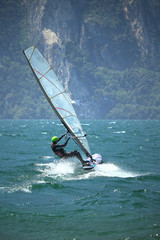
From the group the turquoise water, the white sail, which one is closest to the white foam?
the turquoise water

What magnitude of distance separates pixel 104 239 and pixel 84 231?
0.51m

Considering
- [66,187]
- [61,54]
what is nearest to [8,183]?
[66,187]

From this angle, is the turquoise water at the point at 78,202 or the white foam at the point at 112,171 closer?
the turquoise water at the point at 78,202

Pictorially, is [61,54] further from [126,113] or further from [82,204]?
[82,204]

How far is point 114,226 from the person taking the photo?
23.6ft

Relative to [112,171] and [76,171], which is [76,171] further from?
[112,171]

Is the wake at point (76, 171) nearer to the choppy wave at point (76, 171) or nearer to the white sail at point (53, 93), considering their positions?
the choppy wave at point (76, 171)

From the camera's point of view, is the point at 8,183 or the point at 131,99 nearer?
the point at 8,183

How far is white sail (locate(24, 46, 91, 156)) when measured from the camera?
12.9 meters

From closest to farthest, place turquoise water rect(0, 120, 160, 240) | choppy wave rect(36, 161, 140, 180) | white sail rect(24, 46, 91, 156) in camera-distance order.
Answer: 1. turquoise water rect(0, 120, 160, 240)
2. choppy wave rect(36, 161, 140, 180)
3. white sail rect(24, 46, 91, 156)

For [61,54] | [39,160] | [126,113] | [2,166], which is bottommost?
[126,113]

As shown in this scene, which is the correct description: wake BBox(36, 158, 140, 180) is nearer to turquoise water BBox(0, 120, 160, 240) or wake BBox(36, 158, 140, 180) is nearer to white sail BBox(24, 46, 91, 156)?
turquoise water BBox(0, 120, 160, 240)

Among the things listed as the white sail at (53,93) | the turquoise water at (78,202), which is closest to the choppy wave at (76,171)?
the turquoise water at (78,202)

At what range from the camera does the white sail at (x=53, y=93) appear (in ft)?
42.4
